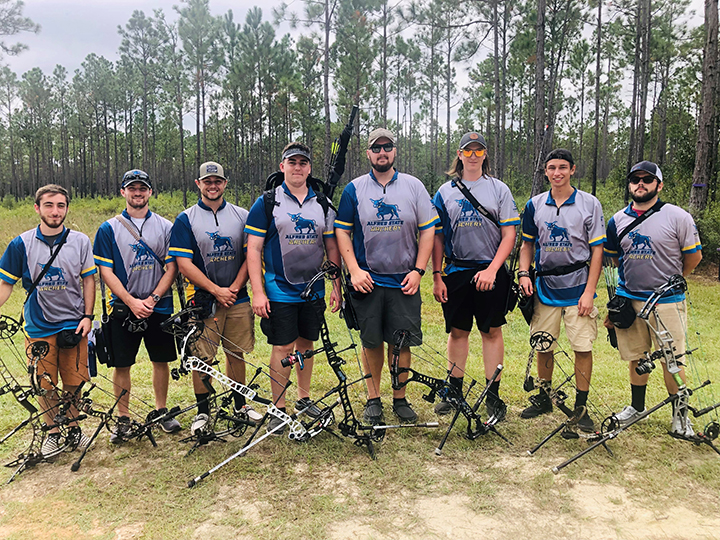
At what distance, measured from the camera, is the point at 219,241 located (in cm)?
421

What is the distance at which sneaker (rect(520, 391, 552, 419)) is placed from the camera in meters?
4.62

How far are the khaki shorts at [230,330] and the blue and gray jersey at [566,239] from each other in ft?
9.17

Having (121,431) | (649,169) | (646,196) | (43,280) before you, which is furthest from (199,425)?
(649,169)

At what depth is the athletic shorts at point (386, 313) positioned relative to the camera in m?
4.30

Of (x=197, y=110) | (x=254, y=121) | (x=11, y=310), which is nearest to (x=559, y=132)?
(x=254, y=121)

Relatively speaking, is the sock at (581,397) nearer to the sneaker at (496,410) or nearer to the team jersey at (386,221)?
the sneaker at (496,410)

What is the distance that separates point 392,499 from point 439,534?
47 cm

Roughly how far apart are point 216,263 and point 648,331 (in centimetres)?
393

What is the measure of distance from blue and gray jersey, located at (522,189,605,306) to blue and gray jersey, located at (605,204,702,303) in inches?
12.4

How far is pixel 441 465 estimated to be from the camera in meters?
3.74

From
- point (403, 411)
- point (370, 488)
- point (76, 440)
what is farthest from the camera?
point (403, 411)

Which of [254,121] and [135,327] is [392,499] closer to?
[135,327]

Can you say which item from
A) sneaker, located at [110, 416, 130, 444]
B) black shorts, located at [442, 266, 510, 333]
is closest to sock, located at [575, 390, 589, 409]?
black shorts, located at [442, 266, 510, 333]

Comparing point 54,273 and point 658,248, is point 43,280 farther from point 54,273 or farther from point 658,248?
point 658,248
